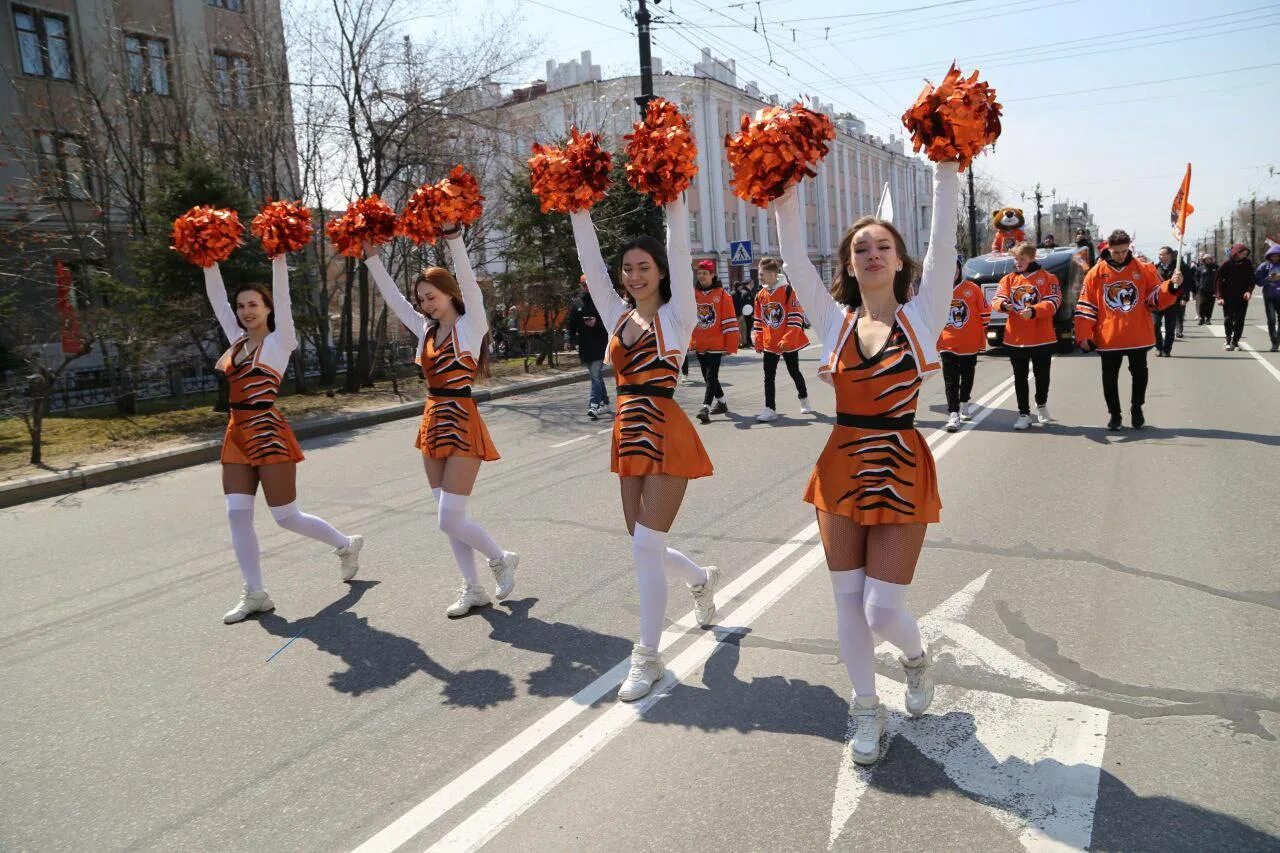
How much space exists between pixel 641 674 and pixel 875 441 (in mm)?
1482

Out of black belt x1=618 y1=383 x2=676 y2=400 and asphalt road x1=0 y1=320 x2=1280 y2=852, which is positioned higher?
black belt x1=618 y1=383 x2=676 y2=400

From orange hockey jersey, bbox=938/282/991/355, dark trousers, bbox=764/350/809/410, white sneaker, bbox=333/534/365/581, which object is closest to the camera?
white sneaker, bbox=333/534/365/581

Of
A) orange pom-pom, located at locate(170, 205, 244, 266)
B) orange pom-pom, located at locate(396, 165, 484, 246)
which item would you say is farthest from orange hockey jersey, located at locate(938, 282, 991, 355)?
orange pom-pom, located at locate(170, 205, 244, 266)

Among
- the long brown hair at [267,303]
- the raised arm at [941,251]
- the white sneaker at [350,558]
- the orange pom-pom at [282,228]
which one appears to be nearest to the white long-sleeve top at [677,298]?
the raised arm at [941,251]

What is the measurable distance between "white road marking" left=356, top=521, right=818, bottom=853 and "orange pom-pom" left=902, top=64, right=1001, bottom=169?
2.56 meters

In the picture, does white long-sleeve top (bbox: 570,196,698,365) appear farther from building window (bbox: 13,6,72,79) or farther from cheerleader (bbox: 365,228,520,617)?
building window (bbox: 13,6,72,79)

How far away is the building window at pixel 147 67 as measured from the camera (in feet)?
53.2

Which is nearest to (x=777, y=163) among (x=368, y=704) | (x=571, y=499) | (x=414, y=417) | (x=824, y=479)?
(x=824, y=479)

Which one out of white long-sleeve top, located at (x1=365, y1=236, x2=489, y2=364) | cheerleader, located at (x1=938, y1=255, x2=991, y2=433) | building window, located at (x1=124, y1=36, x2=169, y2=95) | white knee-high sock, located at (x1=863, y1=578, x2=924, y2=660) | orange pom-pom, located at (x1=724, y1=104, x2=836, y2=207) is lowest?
white knee-high sock, located at (x1=863, y1=578, x2=924, y2=660)

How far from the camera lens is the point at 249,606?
529 cm

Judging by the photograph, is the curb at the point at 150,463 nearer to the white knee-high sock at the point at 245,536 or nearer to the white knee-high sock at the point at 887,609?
the white knee-high sock at the point at 245,536

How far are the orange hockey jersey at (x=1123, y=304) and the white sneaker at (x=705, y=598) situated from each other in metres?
6.47

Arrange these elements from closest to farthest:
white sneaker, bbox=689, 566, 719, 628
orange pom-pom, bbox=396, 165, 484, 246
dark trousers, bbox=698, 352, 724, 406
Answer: white sneaker, bbox=689, 566, 719, 628 → orange pom-pom, bbox=396, 165, 484, 246 → dark trousers, bbox=698, 352, 724, 406

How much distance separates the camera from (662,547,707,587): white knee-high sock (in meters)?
4.37
